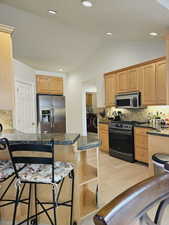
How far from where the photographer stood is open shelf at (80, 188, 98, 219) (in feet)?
6.80

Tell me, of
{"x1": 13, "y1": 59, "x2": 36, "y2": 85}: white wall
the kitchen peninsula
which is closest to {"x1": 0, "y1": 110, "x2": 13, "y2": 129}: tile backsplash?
the kitchen peninsula

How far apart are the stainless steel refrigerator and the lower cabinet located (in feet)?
11.1

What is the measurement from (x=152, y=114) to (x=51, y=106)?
363 centimetres

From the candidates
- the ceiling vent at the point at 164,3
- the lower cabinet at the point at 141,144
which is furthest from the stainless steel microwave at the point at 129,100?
the ceiling vent at the point at 164,3

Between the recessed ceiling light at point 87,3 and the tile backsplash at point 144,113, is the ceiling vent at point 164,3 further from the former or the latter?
the tile backsplash at point 144,113

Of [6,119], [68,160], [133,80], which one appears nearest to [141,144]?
[133,80]

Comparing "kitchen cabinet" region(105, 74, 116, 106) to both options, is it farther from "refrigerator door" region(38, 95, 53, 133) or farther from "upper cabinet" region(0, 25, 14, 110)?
"upper cabinet" region(0, 25, 14, 110)

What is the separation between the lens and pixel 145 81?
4.32 meters

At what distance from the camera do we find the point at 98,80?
597 cm

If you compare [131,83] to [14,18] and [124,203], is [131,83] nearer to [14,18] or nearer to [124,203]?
[14,18]

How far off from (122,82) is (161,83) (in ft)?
3.91

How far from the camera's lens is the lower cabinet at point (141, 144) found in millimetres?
3944

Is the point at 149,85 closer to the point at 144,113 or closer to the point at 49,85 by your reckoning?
the point at 144,113

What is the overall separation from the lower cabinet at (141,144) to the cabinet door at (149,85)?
0.73 metres
